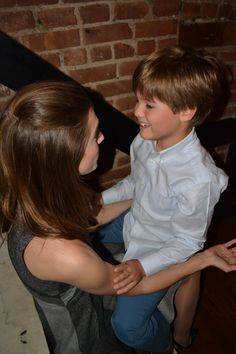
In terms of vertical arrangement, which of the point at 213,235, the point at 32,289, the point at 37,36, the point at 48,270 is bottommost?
the point at 213,235

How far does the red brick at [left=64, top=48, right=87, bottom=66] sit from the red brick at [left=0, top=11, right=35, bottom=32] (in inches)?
7.6

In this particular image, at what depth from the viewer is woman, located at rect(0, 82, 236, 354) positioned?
78cm

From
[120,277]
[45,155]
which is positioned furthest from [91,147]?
[120,277]

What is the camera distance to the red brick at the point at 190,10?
5.27ft

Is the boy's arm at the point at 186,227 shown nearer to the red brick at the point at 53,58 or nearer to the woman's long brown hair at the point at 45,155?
the woman's long brown hair at the point at 45,155

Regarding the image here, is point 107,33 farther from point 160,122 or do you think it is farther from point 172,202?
point 172,202

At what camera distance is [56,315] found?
97cm

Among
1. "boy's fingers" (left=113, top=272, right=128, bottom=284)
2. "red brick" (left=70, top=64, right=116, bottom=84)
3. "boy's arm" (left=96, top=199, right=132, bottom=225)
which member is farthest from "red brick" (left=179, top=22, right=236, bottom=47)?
"boy's fingers" (left=113, top=272, right=128, bottom=284)

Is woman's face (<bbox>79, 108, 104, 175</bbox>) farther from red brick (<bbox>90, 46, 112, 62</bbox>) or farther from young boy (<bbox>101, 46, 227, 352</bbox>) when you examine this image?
red brick (<bbox>90, 46, 112, 62</bbox>)

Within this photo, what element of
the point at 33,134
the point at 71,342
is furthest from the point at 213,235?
the point at 33,134

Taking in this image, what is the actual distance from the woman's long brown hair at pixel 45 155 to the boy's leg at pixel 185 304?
67cm

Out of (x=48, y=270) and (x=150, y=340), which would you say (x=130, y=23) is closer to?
(x=48, y=270)

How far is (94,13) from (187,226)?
0.99 metres

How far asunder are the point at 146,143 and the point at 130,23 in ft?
1.91
